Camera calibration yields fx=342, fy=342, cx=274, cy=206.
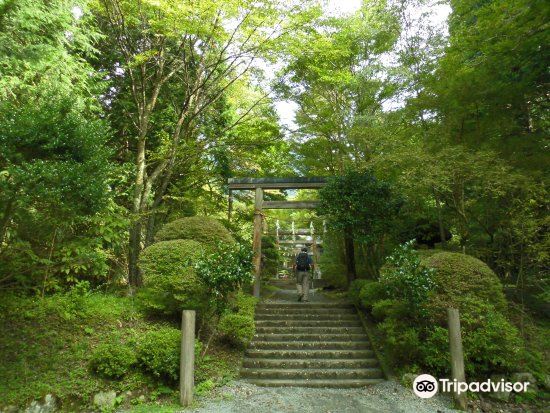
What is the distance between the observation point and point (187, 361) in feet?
16.3

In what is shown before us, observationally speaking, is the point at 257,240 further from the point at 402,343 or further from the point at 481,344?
the point at 481,344

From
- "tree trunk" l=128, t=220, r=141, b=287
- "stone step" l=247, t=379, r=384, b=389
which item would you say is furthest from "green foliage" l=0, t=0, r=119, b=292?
"stone step" l=247, t=379, r=384, b=389

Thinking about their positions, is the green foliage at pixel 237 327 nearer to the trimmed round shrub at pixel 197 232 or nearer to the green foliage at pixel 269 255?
the trimmed round shrub at pixel 197 232

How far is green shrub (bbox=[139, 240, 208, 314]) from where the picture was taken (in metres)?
6.20

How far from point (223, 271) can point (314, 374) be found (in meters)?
2.44

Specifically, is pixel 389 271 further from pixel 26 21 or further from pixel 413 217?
pixel 26 21

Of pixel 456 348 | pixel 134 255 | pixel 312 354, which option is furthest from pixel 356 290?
pixel 134 255

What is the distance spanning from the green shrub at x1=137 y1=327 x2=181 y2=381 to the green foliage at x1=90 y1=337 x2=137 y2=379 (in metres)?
0.16

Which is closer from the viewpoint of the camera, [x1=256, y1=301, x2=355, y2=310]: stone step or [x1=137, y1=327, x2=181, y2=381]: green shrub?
[x1=137, y1=327, x2=181, y2=381]: green shrub

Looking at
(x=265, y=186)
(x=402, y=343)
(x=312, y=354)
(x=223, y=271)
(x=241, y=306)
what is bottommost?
(x=312, y=354)

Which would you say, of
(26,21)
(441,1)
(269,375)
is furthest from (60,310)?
(441,1)

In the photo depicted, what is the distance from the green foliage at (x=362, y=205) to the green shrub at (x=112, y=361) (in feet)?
18.0

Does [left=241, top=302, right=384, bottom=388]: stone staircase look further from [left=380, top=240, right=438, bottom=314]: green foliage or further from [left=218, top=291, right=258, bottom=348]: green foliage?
[left=380, top=240, right=438, bottom=314]: green foliage

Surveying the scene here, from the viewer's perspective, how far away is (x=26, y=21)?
645 cm
